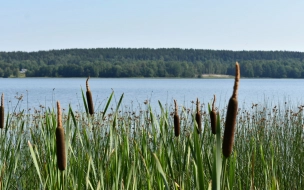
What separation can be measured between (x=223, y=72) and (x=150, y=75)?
33.0ft

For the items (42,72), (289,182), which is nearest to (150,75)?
(42,72)

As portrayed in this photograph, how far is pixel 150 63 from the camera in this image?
63.4 metres

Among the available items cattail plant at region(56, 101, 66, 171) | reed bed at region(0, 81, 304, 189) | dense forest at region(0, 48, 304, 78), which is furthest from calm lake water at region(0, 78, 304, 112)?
dense forest at region(0, 48, 304, 78)

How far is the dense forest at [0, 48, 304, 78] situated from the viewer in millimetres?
55219

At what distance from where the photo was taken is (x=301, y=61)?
5825 cm

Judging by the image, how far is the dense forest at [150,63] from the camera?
5522cm

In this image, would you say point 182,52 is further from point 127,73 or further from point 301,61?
point 301,61

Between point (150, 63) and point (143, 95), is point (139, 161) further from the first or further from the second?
point (150, 63)

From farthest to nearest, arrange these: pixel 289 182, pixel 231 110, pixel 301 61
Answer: pixel 301 61 → pixel 289 182 → pixel 231 110

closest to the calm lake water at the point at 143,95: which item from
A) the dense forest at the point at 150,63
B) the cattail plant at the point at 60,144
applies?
the cattail plant at the point at 60,144

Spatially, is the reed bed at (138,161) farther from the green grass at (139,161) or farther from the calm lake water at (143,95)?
the calm lake water at (143,95)

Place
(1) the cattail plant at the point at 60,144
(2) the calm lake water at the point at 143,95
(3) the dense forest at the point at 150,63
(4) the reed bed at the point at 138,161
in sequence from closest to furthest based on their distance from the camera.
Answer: (1) the cattail plant at the point at 60,144 < (4) the reed bed at the point at 138,161 < (2) the calm lake water at the point at 143,95 < (3) the dense forest at the point at 150,63

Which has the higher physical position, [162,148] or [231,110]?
[231,110]

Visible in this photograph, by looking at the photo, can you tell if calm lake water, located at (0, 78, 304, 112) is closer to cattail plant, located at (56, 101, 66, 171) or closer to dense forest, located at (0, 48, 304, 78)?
cattail plant, located at (56, 101, 66, 171)
